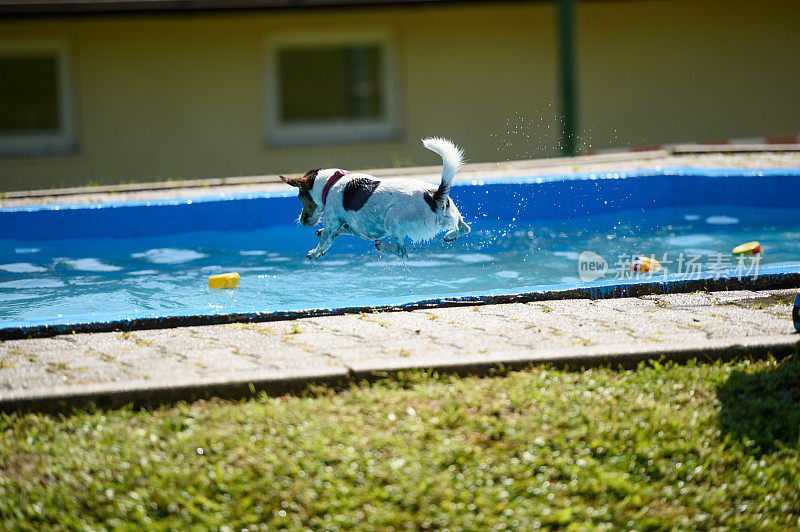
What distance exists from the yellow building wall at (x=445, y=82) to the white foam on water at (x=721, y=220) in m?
3.21

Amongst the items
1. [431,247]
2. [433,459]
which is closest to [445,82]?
[431,247]

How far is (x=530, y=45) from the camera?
13.8m

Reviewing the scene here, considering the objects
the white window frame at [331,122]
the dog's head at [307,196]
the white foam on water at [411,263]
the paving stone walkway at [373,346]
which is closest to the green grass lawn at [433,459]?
the paving stone walkway at [373,346]

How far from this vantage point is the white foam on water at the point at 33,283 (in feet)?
23.9

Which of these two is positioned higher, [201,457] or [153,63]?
[153,63]

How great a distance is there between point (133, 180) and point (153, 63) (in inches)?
70.9

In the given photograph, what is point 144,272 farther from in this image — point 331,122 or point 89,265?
point 331,122

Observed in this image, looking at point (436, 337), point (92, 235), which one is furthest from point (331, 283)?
point (92, 235)

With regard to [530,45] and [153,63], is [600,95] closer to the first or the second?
[530,45]

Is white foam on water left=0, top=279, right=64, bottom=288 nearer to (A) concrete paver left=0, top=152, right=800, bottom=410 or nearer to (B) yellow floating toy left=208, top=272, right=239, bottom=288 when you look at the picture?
(B) yellow floating toy left=208, top=272, right=239, bottom=288

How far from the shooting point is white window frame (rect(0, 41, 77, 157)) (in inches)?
512

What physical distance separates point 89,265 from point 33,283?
79cm

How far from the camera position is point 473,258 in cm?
797

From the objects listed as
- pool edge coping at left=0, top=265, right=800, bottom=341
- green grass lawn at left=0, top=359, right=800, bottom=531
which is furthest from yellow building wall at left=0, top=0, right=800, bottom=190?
green grass lawn at left=0, top=359, right=800, bottom=531
